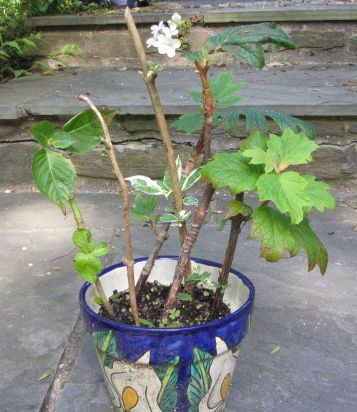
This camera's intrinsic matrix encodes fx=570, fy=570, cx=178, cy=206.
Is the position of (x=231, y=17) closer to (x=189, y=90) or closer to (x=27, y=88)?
(x=189, y=90)

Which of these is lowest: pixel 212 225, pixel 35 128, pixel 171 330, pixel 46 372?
pixel 212 225

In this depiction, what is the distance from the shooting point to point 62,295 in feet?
5.38

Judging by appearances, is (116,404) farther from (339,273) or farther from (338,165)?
(338,165)

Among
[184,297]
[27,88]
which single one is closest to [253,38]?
[184,297]

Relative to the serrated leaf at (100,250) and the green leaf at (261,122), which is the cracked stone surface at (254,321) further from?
the green leaf at (261,122)

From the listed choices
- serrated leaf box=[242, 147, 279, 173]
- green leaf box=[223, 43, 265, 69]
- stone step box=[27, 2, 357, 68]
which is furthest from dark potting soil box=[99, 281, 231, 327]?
stone step box=[27, 2, 357, 68]

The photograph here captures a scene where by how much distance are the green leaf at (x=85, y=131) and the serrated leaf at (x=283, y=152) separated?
264 millimetres

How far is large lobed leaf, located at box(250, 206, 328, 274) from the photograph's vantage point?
93cm

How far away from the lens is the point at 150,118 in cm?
230

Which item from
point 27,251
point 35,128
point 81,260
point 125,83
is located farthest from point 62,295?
point 125,83

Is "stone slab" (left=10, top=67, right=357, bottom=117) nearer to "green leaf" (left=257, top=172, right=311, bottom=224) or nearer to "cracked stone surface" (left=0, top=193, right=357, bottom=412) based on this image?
"cracked stone surface" (left=0, top=193, right=357, bottom=412)

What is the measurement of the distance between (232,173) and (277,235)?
13 cm

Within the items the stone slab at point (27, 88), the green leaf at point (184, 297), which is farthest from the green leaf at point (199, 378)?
the stone slab at point (27, 88)

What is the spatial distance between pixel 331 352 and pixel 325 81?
67.2 inches
